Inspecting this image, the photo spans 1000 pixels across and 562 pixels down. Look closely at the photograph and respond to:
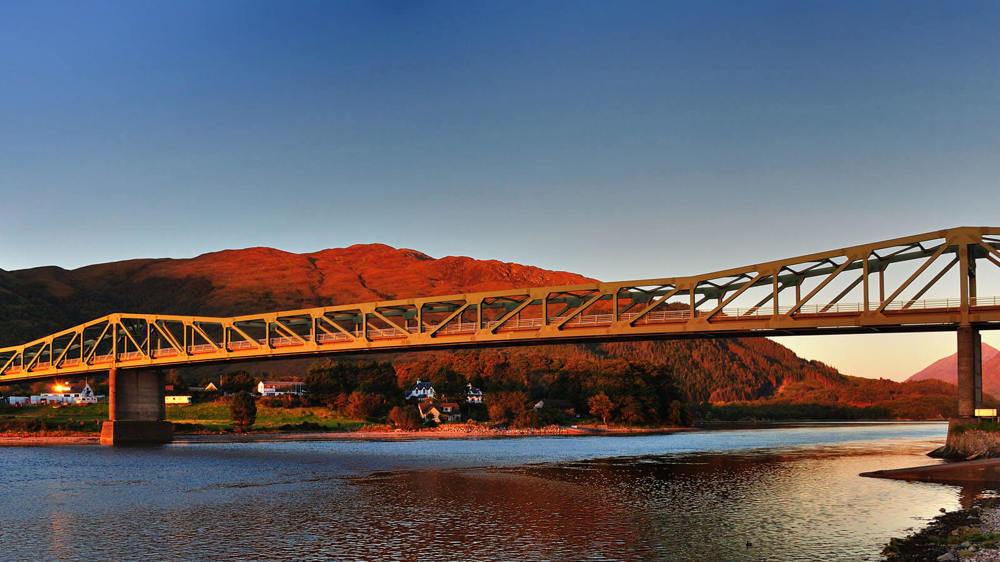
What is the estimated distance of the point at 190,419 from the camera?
7018 inches

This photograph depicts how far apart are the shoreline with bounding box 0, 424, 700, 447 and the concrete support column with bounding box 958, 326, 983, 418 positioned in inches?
3788

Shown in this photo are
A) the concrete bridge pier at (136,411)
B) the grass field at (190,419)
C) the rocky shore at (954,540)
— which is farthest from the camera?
the grass field at (190,419)

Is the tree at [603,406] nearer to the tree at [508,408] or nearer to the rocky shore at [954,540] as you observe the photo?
the tree at [508,408]

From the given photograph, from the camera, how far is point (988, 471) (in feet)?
205

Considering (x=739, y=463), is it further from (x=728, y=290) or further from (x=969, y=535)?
(x=969, y=535)

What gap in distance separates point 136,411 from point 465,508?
341ft

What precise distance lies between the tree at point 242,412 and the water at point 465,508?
71.0m

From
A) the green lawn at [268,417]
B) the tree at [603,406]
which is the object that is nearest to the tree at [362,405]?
the green lawn at [268,417]

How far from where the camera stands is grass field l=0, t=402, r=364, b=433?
162375 millimetres

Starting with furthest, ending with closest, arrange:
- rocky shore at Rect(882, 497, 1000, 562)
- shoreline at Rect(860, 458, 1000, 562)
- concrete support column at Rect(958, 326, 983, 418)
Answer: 1. concrete support column at Rect(958, 326, 983, 418)
2. shoreline at Rect(860, 458, 1000, 562)
3. rocky shore at Rect(882, 497, 1000, 562)

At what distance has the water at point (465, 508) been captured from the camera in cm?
4012

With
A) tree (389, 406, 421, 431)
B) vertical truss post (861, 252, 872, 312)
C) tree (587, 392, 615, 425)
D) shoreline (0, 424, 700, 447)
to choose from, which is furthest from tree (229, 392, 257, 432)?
vertical truss post (861, 252, 872, 312)

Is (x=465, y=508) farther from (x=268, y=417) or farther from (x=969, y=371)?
(x=268, y=417)

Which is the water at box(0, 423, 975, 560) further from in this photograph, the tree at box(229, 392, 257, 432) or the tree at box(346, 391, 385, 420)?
the tree at box(346, 391, 385, 420)
